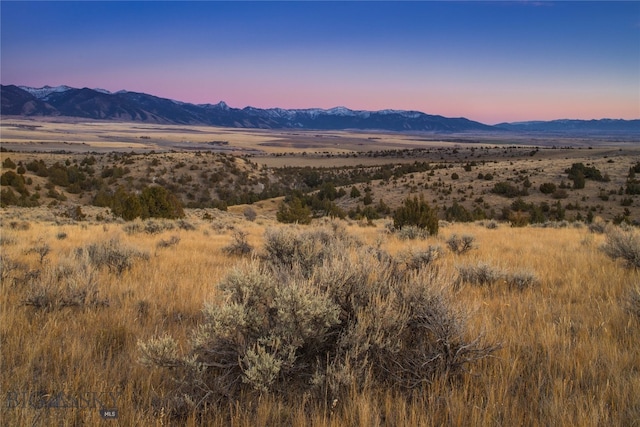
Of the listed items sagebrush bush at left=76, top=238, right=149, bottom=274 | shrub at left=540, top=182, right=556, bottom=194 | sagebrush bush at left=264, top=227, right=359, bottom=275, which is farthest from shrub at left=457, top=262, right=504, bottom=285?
shrub at left=540, top=182, right=556, bottom=194

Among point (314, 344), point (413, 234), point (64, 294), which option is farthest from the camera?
point (413, 234)

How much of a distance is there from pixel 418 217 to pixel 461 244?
395cm

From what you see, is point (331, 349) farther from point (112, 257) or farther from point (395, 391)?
point (112, 257)

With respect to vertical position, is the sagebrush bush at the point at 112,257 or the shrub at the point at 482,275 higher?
the shrub at the point at 482,275

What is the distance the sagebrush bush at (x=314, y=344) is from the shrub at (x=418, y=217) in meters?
9.71

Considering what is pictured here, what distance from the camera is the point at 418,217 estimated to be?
13094mm

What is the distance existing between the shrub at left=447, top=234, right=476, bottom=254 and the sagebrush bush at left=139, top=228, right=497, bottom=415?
581 centimetres

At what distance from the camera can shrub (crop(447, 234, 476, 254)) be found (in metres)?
8.77

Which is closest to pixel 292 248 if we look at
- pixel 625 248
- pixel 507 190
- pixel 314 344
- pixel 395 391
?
pixel 314 344

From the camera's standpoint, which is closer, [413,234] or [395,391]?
[395,391]

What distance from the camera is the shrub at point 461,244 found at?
8773mm

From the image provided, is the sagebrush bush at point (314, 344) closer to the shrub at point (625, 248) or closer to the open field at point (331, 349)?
the open field at point (331, 349)

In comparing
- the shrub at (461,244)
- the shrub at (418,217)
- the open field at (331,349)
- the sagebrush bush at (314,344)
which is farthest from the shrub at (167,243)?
the shrub at (418,217)

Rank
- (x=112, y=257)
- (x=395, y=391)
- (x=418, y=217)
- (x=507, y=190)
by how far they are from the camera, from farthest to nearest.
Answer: (x=507, y=190), (x=418, y=217), (x=112, y=257), (x=395, y=391)
